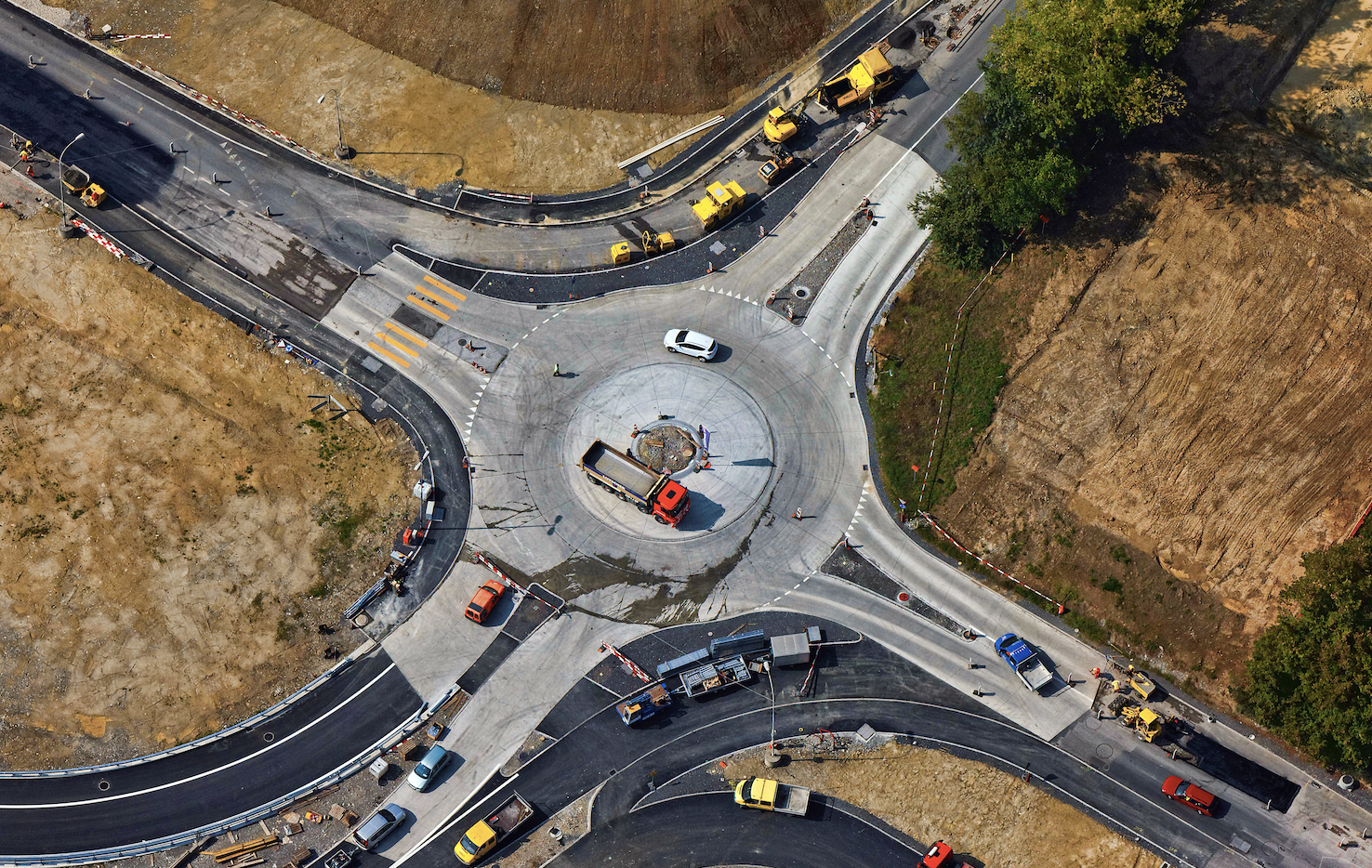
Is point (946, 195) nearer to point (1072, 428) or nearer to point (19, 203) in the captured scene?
point (1072, 428)

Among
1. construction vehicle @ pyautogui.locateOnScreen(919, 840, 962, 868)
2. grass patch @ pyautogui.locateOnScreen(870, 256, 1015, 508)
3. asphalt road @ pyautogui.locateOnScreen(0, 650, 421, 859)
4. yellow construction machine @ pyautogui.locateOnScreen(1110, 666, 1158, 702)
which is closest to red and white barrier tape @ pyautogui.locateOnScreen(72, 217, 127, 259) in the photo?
asphalt road @ pyautogui.locateOnScreen(0, 650, 421, 859)

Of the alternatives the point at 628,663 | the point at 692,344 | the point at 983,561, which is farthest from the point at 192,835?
the point at 983,561

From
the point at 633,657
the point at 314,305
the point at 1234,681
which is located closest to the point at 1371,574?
the point at 1234,681

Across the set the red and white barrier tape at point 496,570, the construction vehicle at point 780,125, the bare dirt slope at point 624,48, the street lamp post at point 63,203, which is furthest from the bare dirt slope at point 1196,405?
the street lamp post at point 63,203

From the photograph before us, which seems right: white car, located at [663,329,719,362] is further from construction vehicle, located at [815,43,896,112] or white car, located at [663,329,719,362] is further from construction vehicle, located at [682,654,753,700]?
construction vehicle, located at [815,43,896,112]

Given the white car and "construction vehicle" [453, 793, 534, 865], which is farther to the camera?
the white car

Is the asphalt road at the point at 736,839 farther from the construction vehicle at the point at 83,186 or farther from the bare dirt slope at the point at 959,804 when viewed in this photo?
the construction vehicle at the point at 83,186

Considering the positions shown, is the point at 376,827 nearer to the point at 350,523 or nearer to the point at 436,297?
the point at 350,523
